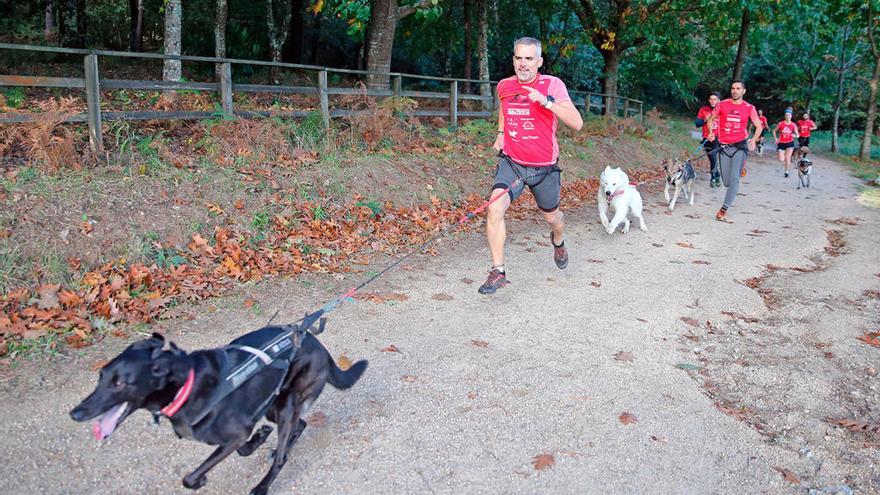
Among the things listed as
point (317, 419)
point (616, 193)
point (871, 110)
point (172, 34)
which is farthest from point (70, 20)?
point (871, 110)

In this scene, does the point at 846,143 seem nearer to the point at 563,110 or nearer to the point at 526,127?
the point at 526,127

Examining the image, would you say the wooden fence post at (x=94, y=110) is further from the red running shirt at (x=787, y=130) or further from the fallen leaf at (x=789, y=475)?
the red running shirt at (x=787, y=130)

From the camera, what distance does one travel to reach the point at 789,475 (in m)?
3.37

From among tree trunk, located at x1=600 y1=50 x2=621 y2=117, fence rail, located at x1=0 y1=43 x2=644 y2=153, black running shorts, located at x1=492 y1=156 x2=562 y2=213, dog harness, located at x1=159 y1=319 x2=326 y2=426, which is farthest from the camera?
tree trunk, located at x1=600 y1=50 x2=621 y2=117

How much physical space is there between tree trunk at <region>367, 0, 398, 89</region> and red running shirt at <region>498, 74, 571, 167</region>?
22.1 ft

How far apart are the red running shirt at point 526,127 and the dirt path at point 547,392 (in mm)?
1417

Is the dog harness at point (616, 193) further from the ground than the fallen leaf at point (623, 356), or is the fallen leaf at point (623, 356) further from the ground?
the dog harness at point (616, 193)

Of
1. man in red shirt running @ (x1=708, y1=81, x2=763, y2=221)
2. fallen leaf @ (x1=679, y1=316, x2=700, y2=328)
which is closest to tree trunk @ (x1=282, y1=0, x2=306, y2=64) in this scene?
man in red shirt running @ (x1=708, y1=81, x2=763, y2=221)

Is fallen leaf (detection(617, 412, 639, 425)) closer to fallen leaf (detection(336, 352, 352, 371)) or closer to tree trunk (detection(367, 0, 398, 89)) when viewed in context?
fallen leaf (detection(336, 352, 352, 371))

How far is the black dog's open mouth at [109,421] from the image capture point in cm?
246

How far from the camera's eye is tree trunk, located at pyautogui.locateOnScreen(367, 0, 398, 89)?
12.2m

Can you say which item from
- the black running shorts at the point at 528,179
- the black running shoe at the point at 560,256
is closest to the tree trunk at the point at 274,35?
the black running shoe at the point at 560,256

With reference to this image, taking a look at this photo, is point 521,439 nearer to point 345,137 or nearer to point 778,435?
point 778,435

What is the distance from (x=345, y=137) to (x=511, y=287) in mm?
4927
